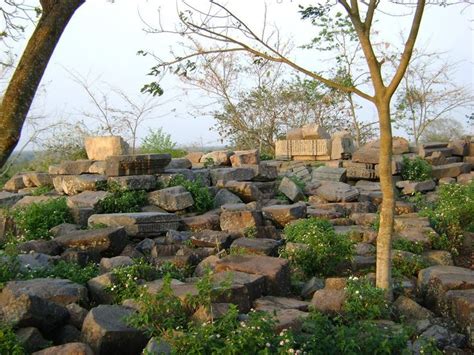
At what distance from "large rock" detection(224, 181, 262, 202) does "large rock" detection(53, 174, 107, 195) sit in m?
2.09

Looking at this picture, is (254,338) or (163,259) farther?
(163,259)

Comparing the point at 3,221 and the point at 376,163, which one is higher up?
the point at 376,163

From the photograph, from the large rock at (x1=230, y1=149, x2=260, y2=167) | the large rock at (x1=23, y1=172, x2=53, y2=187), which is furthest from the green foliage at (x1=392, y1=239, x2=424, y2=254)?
the large rock at (x1=23, y1=172, x2=53, y2=187)

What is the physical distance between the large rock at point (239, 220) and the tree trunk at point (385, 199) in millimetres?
2624

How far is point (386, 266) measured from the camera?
5.27 metres

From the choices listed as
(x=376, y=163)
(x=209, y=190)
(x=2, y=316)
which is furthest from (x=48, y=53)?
(x=376, y=163)

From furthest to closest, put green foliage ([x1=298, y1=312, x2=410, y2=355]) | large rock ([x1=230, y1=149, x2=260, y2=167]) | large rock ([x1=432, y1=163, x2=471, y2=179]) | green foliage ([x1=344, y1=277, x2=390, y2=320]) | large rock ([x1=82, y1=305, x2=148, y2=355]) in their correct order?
large rock ([x1=432, y1=163, x2=471, y2=179])
large rock ([x1=230, y1=149, x2=260, y2=167])
green foliage ([x1=344, y1=277, x2=390, y2=320])
large rock ([x1=82, y1=305, x2=148, y2=355])
green foliage ([x1=298, y1=312, x2=410, y2=355])

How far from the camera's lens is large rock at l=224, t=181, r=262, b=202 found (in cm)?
962

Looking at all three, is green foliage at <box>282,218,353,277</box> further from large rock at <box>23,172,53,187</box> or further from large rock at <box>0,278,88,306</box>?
large rock at <box>23,172,53,187</box>

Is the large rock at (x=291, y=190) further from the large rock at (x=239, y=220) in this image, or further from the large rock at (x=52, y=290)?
the large rock at (x=52, y=290)

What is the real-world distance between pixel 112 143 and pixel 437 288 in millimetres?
6859

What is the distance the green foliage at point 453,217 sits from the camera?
7.59 meters

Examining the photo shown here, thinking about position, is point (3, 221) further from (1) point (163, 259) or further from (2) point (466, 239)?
(2) point (466, 239)

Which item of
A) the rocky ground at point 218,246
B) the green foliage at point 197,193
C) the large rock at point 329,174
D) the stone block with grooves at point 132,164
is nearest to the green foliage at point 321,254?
the rocky ground at point 218,246
